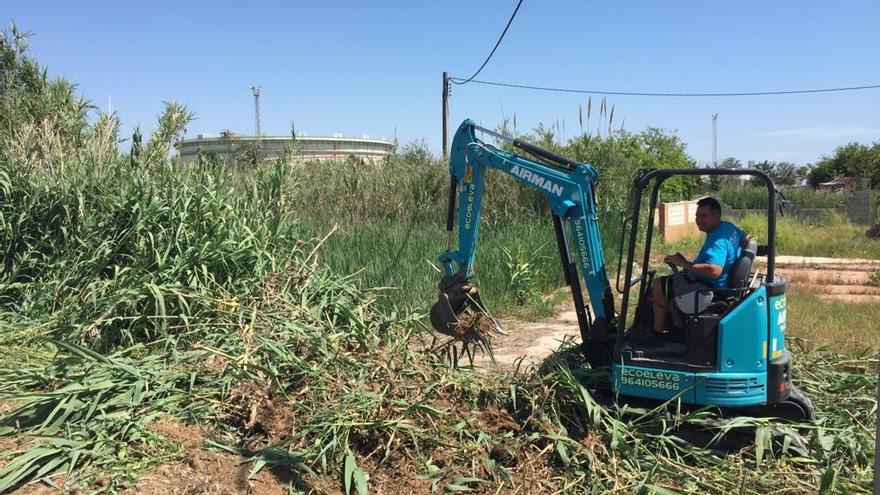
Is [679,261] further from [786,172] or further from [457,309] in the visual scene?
[786,172]

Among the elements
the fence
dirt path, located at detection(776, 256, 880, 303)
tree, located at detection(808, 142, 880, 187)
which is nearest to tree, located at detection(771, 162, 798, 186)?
tree, located at detection(808, 142, 880, 187)

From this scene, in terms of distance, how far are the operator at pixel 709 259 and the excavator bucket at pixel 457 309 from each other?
137cm

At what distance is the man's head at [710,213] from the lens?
4363mm

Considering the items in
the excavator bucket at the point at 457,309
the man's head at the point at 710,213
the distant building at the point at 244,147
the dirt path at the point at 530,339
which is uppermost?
the distant building at the point at 244,147

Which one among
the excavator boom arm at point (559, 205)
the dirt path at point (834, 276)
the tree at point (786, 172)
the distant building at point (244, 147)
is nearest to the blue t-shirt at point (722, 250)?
the excavator boom arm at point (559, 205)

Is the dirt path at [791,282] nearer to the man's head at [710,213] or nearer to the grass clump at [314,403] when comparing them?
the grass clump at [314,403]

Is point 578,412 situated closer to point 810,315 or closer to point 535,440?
point 535,440

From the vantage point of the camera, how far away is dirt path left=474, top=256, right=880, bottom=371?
703 centimetres

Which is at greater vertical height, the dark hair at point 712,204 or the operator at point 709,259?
the dark hair at point 712,204

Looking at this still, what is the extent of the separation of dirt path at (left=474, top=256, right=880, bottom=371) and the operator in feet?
3.72

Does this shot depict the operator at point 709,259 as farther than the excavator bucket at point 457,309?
No

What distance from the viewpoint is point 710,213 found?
437cm

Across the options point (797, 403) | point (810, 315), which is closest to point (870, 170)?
point (810, 315)

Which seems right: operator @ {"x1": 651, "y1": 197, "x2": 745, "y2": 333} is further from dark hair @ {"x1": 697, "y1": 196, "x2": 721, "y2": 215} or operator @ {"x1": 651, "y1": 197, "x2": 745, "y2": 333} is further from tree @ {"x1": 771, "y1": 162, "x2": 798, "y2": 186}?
tree @ {"x1": 771, "y1": 162, "x2": 798, "y2": 186}
